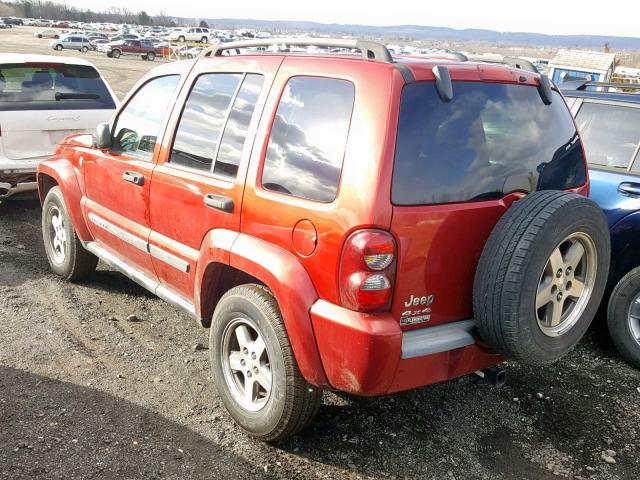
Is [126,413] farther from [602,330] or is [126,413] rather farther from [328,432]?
[602,330]

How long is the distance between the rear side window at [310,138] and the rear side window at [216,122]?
0.92ft

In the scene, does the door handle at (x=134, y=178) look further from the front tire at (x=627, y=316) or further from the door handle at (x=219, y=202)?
the front tire at (x=627, y=316)

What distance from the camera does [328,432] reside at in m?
3.29

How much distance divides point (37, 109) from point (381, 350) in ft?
18.5

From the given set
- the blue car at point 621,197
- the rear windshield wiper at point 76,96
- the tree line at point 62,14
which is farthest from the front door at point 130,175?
the tree line at point 62,14

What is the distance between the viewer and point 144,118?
411cm

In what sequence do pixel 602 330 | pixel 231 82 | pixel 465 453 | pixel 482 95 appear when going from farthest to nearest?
pixel 602 330, pixel 231 82, pixel 465 453, pixel 482 95

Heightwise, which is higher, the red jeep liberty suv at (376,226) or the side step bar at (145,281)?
the red jeep liberty suv at (376,226)

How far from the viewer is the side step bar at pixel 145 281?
3.69 metres

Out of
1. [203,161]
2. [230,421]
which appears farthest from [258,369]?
[203,161]

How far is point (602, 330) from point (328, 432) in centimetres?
268

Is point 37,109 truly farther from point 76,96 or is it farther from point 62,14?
point 62,14

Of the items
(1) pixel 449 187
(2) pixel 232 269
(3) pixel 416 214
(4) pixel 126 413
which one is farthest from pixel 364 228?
(4) pixel 126 413

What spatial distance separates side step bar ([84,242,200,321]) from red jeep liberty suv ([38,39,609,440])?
246 millimetres
